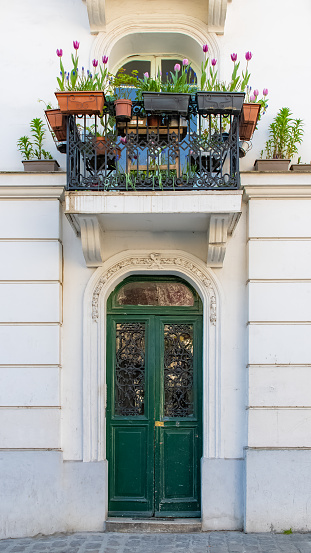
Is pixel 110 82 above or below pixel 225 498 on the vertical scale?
above

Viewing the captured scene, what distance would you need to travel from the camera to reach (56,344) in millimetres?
7605

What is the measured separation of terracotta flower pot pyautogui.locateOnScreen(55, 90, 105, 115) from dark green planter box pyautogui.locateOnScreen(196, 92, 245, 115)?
1105 millimetres

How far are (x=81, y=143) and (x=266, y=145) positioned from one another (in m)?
2.41

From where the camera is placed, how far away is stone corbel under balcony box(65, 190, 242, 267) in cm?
699

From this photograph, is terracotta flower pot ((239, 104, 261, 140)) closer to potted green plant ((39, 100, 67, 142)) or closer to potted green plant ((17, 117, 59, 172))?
potted green plant ((39, 100, 67, 142))

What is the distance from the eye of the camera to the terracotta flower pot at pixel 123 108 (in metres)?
7.09

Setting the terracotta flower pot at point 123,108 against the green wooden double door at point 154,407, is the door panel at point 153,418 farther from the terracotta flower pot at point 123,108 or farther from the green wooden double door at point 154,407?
the terracotta flower pot at point 123,108

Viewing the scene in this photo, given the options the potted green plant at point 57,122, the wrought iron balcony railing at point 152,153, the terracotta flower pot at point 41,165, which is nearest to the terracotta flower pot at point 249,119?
the wrought iron balcony railing at point 152,153

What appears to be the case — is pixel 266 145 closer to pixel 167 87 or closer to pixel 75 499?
pixel 167 87

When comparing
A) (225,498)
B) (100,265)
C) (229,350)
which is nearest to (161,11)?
(100,265)

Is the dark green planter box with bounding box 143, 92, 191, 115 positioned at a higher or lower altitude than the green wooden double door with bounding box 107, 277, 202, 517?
higher

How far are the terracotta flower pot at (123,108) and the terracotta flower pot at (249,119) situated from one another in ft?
4.34

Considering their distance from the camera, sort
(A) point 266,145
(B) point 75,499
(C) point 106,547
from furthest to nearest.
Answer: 1. (A) point 266,145
2. (B) point 75,499
3. (C) point 106,547

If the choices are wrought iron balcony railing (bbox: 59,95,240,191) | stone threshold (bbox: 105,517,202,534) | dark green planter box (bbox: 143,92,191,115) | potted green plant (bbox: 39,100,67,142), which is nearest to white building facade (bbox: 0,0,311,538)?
stone threshold (bbox: 105,517,202,534)
